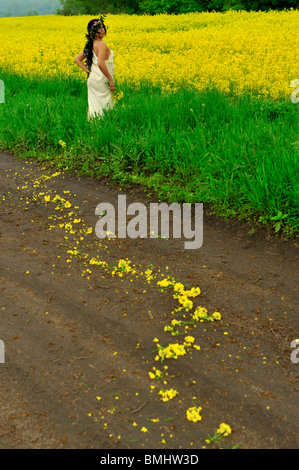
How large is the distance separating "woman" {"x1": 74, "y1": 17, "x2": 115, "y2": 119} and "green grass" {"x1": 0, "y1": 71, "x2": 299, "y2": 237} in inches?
14.6

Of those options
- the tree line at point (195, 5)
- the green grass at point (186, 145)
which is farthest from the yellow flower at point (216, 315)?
the tree line at point (195, 5)

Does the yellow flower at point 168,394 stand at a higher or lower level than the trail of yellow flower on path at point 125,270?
lower

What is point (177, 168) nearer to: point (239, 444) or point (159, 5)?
point (239, 444)

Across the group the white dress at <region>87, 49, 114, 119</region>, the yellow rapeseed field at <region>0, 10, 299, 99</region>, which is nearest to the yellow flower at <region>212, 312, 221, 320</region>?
the white dress at <region>87, 49, 114, 119</region>

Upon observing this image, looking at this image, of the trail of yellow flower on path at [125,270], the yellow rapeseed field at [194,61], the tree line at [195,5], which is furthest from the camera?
the tree line at [195,5]

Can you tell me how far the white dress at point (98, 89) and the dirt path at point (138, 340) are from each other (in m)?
3.65

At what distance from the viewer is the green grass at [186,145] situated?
4.84 metres

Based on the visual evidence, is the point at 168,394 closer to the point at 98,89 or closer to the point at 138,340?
the point at 138,340

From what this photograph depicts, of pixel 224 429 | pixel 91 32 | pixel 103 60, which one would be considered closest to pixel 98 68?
pixel 103 60

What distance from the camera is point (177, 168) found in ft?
19.0

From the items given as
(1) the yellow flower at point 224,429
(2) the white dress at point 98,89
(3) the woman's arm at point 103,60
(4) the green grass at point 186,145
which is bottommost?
(1) the yellow flower at point 224,429

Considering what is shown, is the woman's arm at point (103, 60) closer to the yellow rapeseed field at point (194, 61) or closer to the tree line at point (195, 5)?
the yellow rapeseed field at point (194, 61)

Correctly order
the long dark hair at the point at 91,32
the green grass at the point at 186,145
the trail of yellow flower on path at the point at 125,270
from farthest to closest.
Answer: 1. the long dark hair at the point at 91,32
2. the green grass at the point at 186,145
3. the trail of yellow flower on path at the point at 125,270
